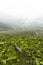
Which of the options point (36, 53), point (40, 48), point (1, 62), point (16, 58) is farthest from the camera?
point (40, 48)

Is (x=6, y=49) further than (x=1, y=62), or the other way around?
(x=6, y=49)

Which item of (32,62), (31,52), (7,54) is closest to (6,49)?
(7,54)

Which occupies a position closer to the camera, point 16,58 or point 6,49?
point 16,58

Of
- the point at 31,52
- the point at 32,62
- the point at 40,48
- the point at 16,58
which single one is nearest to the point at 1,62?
the point at 16,58

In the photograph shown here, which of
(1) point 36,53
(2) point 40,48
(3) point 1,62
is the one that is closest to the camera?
(3) point 1,62

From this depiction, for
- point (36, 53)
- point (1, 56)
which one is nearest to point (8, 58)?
point (1, 56)

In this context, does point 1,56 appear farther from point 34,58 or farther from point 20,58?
point 34,58

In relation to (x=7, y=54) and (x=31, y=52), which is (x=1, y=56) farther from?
(x=31, y=52)

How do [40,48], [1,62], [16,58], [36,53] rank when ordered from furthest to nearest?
[40,48] < [36,53] < [16,58] < [1,62]
